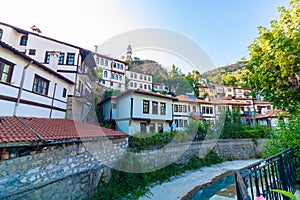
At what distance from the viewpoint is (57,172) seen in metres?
4.18

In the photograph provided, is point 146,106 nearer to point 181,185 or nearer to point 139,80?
point 181,185

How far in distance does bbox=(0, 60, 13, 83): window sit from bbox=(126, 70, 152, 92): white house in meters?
24.1

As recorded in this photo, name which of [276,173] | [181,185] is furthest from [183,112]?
[276,173]

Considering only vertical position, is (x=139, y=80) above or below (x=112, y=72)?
below

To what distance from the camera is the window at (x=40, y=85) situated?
6.60 m

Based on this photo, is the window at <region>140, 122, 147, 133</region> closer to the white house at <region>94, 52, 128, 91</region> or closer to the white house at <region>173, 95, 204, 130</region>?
the white house at <region>173, 95, 204, 130</region>

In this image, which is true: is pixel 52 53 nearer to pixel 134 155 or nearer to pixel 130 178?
pixel 134 155

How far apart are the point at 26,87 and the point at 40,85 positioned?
0.93m

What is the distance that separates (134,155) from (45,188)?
473 centimetres

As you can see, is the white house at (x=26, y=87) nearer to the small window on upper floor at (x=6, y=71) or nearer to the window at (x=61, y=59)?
the small window on upper floor at (x=6, y=71)

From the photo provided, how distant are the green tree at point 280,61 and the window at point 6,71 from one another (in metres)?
8.82

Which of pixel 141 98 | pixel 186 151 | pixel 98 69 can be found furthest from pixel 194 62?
pixel 98 69

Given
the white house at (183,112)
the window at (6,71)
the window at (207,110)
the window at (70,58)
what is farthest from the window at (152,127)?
the window at (6,71)

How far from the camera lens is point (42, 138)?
362cm
